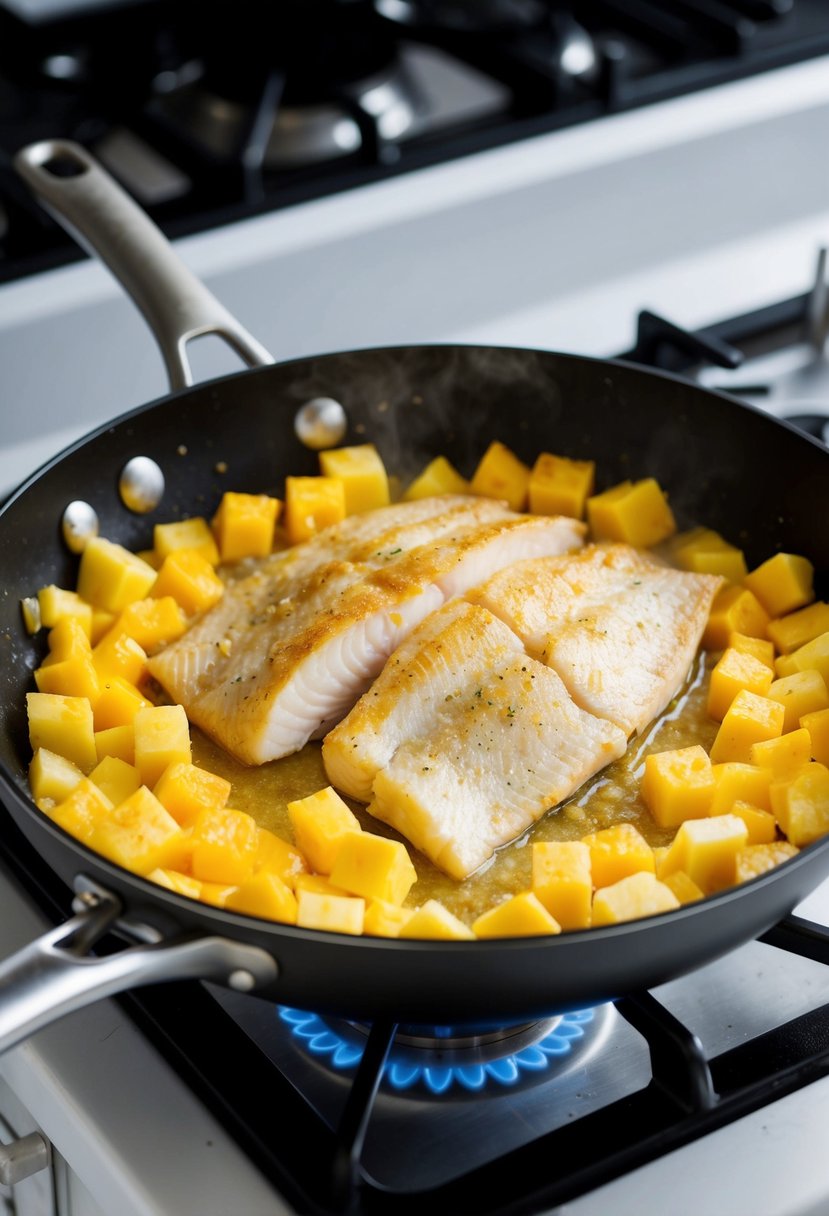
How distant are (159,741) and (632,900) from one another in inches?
20.2

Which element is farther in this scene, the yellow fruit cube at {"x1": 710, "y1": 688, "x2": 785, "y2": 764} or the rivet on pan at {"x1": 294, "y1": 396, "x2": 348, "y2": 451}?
the rivet on pan at {"x1": 294, "y1": 396, "x2": 348, "y2": 451}

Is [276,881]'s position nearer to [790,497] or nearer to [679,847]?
[679,847]

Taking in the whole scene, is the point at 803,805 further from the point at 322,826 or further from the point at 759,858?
the point at 322,826

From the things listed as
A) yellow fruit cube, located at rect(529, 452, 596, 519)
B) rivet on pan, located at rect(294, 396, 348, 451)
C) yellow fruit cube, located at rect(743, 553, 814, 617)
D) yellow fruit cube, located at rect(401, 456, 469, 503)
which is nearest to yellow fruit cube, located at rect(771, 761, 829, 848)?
yellow fruit cube, located at rect(743, 553, 814, 617)

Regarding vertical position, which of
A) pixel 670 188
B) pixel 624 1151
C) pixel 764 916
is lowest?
pixel 624 1151

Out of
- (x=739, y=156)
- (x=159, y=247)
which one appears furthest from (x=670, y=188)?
(x=159, y=247)

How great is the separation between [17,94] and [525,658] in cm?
154

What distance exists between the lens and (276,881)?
1.19 meters

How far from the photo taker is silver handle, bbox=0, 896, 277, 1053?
95 centimetres

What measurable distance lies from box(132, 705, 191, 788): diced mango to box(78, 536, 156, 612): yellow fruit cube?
0.23m

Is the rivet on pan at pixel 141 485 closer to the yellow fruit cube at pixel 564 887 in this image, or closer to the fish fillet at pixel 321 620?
the fish fillet at pixel 321 620

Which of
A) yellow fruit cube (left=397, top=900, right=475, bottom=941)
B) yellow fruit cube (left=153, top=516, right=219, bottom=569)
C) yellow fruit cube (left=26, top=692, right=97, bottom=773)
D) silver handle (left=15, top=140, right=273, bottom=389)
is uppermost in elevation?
silver handle (left=15, top=140, right=273, bottom=389)

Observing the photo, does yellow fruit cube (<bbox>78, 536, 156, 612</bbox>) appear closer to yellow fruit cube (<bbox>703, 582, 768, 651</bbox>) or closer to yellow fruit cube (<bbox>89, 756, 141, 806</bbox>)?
yellow fruit cube (<bbox>89, 756, 141, 806</bbox>)

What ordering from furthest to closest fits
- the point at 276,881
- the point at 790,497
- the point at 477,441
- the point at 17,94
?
1. the point at 17,94
2. the point at 477,441
3. the point at 790,497
4. the point at 276,881
